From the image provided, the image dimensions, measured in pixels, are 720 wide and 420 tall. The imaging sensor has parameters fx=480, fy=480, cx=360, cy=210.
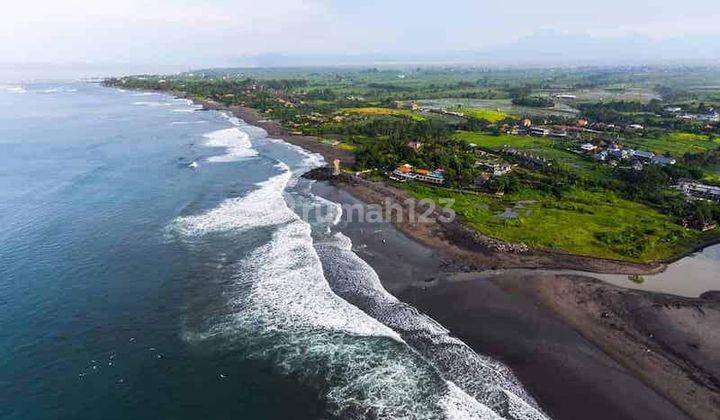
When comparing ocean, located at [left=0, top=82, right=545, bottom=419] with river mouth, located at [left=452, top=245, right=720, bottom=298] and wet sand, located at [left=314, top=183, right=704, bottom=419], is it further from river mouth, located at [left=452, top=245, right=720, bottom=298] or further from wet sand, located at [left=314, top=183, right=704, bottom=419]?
river mouth, located at [left=452, top=245, right=720, bottom=298]

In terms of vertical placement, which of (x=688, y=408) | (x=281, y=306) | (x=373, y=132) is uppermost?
(x=373, y=132)

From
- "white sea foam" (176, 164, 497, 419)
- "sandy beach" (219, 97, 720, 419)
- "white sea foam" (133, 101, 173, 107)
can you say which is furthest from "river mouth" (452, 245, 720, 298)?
"white sea foam" (133, 101, 173, 107)

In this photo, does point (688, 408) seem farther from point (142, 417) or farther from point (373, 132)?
point (373, 132)

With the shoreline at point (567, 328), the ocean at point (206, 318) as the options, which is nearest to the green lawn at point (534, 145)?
the shoreline at point (567, 328)

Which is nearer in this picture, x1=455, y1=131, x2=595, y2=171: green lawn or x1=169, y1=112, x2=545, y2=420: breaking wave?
x1=169, y1=112, x2=545, y2=420: breaking wave

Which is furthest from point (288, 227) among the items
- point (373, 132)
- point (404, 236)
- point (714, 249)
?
point (373, 132)

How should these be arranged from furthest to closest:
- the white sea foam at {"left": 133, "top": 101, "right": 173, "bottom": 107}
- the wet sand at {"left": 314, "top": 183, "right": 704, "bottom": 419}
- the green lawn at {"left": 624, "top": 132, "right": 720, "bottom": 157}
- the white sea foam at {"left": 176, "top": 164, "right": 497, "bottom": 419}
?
the white sea foam at {"left": 133, "top": 101, "right": 173, "bottom": 107} < the green lawn at {"left": 624, "top": 132, "right": 720, "bottom": 157} < the wet sand at {"left": 314, "top": 183, "right": 704, "bottom": 419} < the white sea foam at {"left": 176, "top": 164, "right": 497, "bottom": 419}
